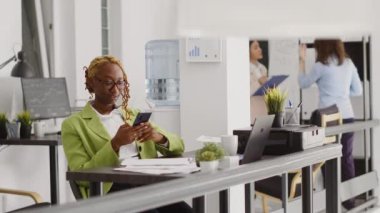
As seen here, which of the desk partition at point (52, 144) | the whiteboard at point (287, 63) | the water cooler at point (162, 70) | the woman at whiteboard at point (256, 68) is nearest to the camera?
the desk partition at point (52, 144)

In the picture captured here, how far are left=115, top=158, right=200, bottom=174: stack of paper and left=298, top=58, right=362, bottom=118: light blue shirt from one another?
10.8ft

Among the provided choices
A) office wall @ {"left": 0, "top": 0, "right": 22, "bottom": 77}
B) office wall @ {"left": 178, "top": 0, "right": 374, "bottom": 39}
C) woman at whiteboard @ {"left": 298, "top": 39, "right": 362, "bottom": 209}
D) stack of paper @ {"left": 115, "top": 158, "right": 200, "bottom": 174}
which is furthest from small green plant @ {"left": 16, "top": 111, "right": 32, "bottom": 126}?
office wall @ {"left": 178, "top": 0, "right": 374, "bottom": 39}

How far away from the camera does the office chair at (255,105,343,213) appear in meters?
4.07

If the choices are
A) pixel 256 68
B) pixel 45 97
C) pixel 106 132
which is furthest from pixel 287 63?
pixel 106 132

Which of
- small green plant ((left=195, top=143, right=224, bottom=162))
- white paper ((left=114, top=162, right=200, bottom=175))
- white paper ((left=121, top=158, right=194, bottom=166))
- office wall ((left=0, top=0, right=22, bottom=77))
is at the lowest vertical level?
white paper ((left=114, top=162, right=200, bottom=175))

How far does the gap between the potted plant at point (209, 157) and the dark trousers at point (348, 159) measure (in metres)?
3.25

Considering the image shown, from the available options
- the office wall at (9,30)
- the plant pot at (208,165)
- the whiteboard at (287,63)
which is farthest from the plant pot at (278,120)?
the whiteboard at (287,63)

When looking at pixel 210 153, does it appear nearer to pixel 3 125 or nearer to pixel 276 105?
pixel 276 105

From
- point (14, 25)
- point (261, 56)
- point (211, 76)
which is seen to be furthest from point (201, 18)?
point (261, 56)

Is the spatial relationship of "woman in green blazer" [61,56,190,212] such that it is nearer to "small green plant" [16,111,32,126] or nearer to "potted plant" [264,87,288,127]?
"potted plant" [264,87,288,127]

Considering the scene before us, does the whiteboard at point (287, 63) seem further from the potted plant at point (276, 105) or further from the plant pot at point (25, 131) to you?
the potted plant at point (276, 105)

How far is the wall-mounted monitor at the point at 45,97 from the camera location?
447 centimetres

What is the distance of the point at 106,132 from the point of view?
2861mm

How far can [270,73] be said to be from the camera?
22.0 feet
